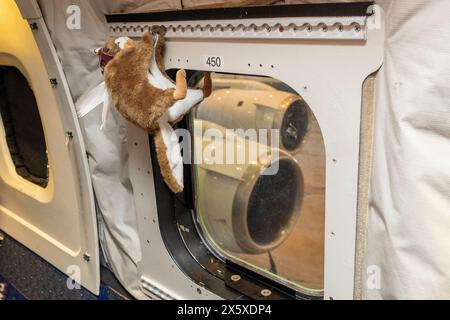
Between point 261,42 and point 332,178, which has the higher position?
point 261,42

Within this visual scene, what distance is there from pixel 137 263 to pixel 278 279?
0.64 m

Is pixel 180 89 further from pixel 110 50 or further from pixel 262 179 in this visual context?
pixel 262 179

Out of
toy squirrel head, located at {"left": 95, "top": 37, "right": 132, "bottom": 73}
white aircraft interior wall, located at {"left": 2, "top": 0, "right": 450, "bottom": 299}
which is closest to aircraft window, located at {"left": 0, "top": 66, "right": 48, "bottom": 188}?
toy squirrel head, located at {"left": 95, "top": 37, "right": 132, "bottom": 73}

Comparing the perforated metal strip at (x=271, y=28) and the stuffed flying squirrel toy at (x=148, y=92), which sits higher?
the perforated metal strip at (x=271, y=28)

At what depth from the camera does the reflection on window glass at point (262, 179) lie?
49.5 inches

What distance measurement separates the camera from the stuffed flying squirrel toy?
Answer: 1.06 m

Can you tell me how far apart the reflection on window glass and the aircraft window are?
Result: 1002 millimetres

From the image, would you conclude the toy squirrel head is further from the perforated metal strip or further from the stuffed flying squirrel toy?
the perforated metal strip

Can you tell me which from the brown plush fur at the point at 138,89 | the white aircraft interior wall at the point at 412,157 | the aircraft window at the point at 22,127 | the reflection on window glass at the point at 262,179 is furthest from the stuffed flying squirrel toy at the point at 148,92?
the aircraft window at the point at 22,127

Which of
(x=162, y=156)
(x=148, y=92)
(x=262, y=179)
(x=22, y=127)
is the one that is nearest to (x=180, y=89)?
(x=148, y=92)

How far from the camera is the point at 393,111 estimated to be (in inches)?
31.0

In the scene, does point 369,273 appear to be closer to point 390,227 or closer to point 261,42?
point 390,227

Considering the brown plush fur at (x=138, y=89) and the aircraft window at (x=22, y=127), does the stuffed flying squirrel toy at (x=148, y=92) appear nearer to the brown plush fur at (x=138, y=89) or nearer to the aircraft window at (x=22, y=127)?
the brown plush fur at (x=138, y=89)

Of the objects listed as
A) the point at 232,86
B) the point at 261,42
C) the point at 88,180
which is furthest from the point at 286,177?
the point at 88,180
